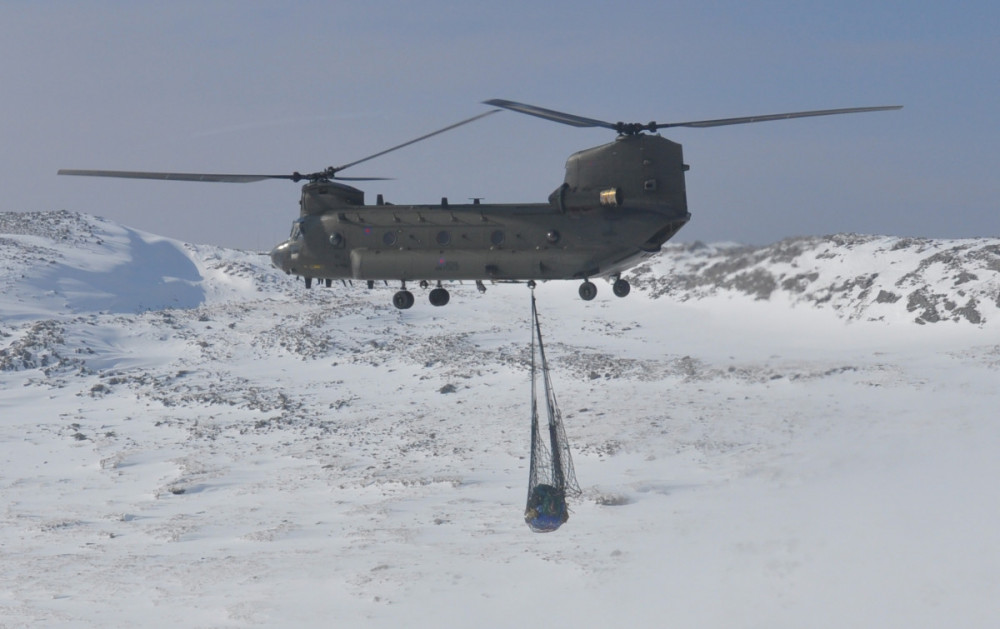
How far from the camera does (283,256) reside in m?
31.8

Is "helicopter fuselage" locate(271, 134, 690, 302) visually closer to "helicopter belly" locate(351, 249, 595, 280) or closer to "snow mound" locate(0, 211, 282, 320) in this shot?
"helicopter belly" locate(351, 249, 595, 280)

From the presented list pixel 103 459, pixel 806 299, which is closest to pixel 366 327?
pixel 103 459

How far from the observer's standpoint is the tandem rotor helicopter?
2841 cm

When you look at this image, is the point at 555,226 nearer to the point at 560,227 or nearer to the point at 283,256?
the point at 560,227

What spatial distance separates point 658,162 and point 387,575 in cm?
3035

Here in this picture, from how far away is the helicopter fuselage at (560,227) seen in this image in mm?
28422

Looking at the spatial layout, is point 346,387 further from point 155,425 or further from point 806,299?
point 806,299

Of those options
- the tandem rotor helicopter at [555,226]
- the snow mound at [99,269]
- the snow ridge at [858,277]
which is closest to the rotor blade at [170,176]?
the tandem rotor helicopter at [555,226]

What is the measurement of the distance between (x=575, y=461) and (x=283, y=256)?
1297 inches

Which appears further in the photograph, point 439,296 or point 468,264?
point 439,296

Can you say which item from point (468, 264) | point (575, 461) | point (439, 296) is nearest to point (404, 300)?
point (439, 296)

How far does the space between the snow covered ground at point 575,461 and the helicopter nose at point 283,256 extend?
22782 millimetres

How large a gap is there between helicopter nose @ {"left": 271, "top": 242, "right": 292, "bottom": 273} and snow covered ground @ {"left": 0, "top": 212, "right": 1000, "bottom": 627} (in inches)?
897

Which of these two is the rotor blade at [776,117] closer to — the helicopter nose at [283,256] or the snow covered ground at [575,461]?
the helicopter nose at [283,256]
